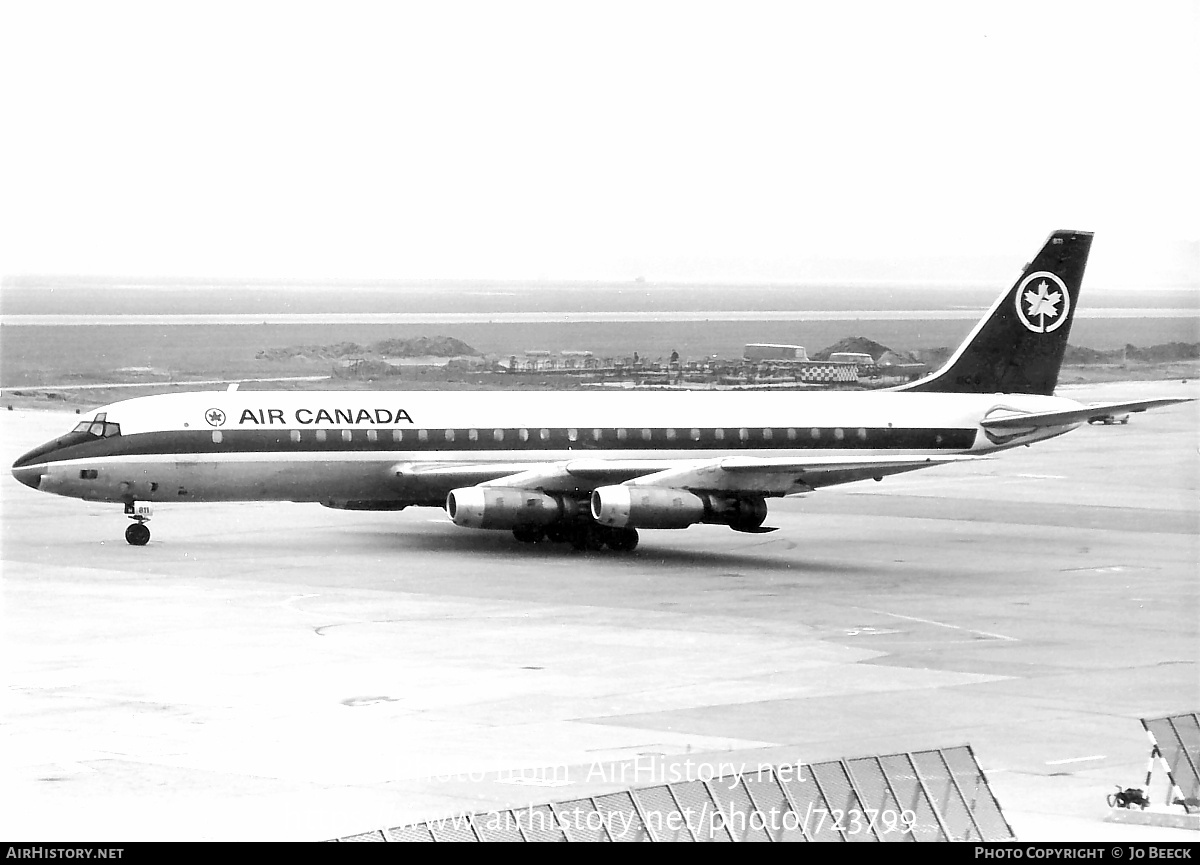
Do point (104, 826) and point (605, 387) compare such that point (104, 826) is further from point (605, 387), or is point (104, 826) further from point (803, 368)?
point (803, 368)

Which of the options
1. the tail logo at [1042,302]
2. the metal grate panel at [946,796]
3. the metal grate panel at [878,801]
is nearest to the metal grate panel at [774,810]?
the metal grate panel at [878,801]

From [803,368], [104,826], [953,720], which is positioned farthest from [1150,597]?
[803,368]

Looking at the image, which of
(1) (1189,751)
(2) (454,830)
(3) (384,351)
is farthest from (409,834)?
(3) (384,351)

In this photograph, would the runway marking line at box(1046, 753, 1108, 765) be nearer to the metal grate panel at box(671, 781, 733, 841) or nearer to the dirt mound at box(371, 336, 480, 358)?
the metal grate panel at box(671, 781, 733, 841)

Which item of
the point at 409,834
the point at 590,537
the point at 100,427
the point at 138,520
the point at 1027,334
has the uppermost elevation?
the point at 1027,334

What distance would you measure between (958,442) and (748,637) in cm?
1964

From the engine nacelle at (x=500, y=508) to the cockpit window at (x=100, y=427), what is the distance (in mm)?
8157

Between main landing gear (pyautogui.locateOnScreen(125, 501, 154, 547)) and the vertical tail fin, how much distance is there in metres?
21.2

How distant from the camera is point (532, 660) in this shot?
109 ft

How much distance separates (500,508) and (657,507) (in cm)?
374

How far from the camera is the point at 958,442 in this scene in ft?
177

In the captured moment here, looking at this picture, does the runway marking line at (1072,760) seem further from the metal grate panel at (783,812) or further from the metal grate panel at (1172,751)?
the metal grate panel at (783,812)

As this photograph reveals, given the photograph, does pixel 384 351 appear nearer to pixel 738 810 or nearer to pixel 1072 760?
pixel 1072 760

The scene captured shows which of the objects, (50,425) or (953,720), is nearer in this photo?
(953,720)
